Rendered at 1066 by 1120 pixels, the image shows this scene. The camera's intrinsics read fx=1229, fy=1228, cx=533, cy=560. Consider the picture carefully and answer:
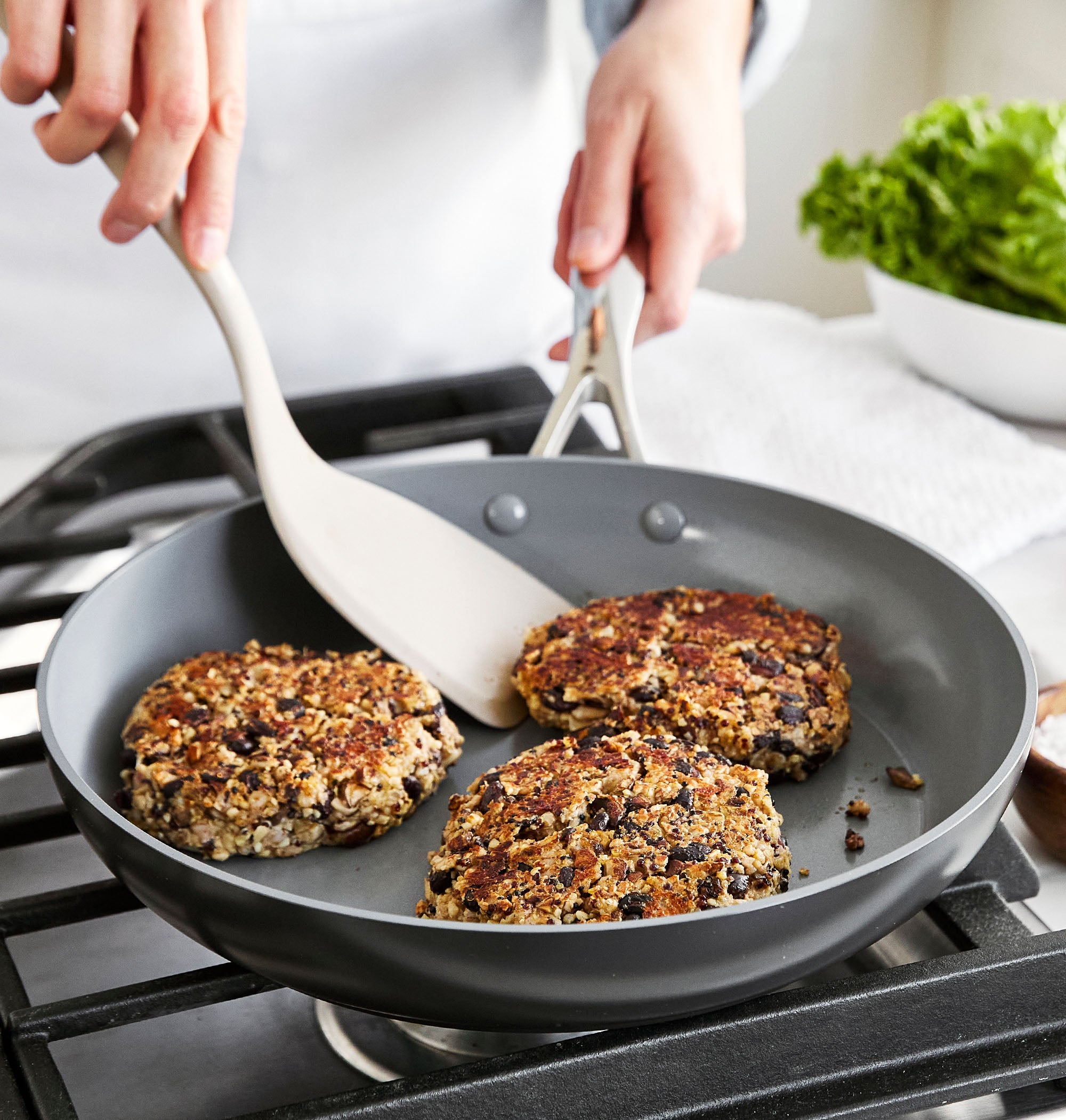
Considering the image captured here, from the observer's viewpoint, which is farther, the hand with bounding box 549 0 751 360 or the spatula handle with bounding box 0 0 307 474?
the hand with bounding box 549 0 751 360

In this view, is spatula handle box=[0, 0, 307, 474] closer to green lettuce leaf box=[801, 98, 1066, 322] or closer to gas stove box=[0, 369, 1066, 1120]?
gas stove box=[0, 369, 1066, 1120]

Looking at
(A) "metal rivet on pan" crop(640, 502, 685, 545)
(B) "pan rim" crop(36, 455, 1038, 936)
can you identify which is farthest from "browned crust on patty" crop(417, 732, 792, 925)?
(A) "metal rivet on pan" crop(640, 502, 685, 545)

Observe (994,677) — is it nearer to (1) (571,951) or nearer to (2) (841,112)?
(1) (571,951)

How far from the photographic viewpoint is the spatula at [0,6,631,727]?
82 centimetres

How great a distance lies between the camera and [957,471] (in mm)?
1115

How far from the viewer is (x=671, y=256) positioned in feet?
3.31

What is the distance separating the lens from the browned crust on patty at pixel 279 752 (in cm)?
68

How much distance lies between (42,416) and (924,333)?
3.09 feet

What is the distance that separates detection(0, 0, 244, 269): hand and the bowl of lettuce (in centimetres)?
76

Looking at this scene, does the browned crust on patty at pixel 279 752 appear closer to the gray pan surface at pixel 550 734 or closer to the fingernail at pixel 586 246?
the gray pan surface at pixel 550 734

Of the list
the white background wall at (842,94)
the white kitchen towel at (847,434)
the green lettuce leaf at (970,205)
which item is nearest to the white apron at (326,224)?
the white kitchen towel at (847,434)

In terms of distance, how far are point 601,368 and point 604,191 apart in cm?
16

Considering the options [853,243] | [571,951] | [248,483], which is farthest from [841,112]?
[571,951]

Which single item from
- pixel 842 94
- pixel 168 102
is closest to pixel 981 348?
pixel 168 102
